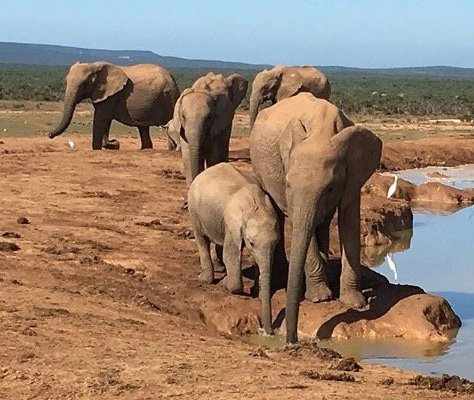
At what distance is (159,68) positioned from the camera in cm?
2517

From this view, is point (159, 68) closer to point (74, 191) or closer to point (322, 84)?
point (322, 84)

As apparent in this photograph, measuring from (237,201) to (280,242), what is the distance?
60 cm

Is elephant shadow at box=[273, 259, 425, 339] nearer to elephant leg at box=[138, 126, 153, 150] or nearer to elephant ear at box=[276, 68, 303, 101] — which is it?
elephant ear at box=[276, 68, 303, 101]

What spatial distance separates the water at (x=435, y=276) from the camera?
A: 1034cm

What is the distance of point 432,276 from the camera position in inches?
583

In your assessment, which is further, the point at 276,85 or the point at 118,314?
the point at 276,85

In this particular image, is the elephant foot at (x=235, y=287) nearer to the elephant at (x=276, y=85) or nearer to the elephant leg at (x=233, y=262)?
the elephant leg at (x=233, y=262)

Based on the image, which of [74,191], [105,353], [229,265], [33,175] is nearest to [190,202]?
[229,265]

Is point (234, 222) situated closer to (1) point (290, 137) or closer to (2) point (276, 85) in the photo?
(1) point (290, 137)

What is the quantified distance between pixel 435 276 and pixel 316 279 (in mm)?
3900

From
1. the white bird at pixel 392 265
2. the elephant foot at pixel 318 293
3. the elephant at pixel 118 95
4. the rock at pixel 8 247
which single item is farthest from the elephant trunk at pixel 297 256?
the elephant at pixel 118 95

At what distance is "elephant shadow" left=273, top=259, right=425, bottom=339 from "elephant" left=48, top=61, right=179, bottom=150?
12350mm

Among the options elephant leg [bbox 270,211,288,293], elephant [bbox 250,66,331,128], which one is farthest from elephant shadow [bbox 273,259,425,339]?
elephant [bbox 250,66,331,128]

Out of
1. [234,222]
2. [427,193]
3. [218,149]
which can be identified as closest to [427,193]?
[427,193]
